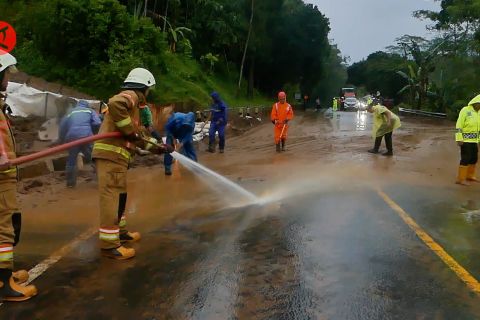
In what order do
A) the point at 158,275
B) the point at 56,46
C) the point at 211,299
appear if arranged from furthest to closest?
the point at 56,46 < the point at 158,275 < the point at 211,299

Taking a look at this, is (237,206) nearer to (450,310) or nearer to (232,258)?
(232,258)

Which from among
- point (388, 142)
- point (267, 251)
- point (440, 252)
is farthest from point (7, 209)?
point (388, 142)

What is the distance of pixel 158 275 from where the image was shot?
4641 mm

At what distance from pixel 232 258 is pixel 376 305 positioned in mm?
1658

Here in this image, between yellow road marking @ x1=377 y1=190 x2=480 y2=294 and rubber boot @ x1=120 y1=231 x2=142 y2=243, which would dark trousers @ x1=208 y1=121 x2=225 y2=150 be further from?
rubber boot @ x1=120 y1=231 x2=142 y2=243

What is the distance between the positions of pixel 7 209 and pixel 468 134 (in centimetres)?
817

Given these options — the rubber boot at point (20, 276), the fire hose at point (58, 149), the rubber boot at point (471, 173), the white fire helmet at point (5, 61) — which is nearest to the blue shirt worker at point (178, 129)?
the fire hose at point (58, 149)

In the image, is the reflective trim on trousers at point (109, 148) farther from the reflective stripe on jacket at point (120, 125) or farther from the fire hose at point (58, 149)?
the fire hose at point (58, 149)

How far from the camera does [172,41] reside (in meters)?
31.2

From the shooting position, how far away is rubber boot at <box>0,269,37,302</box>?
13.3 ft

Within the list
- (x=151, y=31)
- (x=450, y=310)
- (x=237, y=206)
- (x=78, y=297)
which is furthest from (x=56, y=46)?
(x=450, y=310)

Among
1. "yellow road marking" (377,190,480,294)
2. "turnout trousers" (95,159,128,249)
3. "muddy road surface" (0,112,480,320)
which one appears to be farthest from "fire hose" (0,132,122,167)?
"yellow road marking" (377,190,480,294)

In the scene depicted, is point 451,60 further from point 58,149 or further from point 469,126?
point 58,149

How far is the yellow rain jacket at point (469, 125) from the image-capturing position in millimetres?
9500
